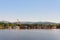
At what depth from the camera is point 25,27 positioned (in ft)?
103

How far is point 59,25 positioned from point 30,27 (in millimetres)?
5617

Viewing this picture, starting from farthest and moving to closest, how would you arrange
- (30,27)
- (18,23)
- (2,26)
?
1. (18,23)
2. (30,27)
3. (2,26)

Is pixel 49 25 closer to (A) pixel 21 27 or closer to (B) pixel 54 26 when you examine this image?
(B) pixel 54 26

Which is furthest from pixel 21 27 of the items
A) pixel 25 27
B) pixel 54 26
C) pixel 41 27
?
pixel 54 26

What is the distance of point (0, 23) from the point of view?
1187 inches

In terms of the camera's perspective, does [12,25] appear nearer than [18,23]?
Yes

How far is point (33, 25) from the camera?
31.8 metres

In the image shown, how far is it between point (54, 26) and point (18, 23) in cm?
739

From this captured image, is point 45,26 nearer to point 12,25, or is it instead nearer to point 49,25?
point 49,25

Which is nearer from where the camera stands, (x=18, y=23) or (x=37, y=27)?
(x=37, y=27)

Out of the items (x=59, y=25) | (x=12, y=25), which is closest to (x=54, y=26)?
(x=59, y=25)

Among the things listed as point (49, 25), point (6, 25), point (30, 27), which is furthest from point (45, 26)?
point (6, 25)

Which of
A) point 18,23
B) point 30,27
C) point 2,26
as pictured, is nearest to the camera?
point 2,26

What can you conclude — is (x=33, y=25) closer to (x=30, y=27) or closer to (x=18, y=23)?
(x=30, y=27)
